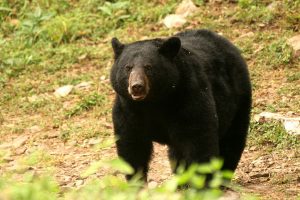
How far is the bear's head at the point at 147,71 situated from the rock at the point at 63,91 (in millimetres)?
4121

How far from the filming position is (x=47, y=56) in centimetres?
1198

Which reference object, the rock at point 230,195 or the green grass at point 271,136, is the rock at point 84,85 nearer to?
the green grass at point 271,136

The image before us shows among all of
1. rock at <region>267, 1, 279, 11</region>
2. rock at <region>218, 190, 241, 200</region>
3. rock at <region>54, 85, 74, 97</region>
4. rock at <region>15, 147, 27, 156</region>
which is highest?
rock at <region>267, 1, 279, 11</region>

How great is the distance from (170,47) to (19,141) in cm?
345

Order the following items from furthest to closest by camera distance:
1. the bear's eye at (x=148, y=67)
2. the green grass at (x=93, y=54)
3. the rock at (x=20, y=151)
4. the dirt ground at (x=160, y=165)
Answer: the green grass at (x=93, y=54) → the rock at (x=20, y=151) → the dirt ground at (x=160, y=165) → the bear's eye at (x=148, y=67)

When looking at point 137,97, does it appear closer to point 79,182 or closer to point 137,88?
point 137,88

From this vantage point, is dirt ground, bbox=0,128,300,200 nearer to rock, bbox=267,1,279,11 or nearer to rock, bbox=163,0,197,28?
rock, bbox=163,0,197,28

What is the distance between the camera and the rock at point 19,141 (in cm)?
939

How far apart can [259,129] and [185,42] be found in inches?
75.0

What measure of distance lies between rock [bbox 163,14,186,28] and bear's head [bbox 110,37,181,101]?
521 cm

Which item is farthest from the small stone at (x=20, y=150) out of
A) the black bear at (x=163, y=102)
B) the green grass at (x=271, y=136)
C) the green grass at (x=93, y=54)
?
the black bear at (x=163, y=102)

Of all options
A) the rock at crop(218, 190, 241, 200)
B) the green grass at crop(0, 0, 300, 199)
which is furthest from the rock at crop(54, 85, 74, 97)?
the rock at crop(218, 190, 241, 200)

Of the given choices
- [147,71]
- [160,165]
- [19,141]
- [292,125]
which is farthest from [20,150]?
[147,71]

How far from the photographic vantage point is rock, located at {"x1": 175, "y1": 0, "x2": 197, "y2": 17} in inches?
480
